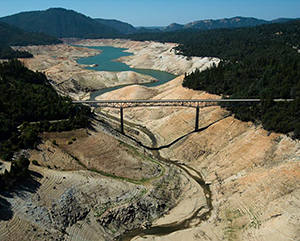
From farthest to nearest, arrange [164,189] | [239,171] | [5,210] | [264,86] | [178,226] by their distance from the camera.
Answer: [264,86], [239,171], [164,189], [178,226], [5,210]

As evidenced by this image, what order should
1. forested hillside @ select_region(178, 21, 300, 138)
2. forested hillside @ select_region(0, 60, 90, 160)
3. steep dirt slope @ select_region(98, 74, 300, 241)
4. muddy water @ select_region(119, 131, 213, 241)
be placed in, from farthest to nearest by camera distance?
forested hillside @ select_region(178, 21, 300, 138) < forested hillside @ select_region(0, 60, 90, 160) < muddy water @ select_region(119, 131, 213, 241) < steep dirt slope @ select_region(98, 74, 300, 241)

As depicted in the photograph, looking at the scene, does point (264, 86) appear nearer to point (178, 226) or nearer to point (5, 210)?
point (178, 226)

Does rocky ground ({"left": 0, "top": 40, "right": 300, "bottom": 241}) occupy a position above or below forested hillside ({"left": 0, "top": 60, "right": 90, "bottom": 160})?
below

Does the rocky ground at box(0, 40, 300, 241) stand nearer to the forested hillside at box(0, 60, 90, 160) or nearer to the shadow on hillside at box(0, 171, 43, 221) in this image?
the shadow on hillside at box(0, 171, 43, 221)

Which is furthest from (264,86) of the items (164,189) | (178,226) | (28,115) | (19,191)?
(19,191)

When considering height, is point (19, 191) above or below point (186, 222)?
above

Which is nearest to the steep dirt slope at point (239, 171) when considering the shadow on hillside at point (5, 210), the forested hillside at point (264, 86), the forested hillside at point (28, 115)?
the forested hillside at point (264, 86)

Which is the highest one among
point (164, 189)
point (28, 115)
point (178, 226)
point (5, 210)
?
point (28, 115)

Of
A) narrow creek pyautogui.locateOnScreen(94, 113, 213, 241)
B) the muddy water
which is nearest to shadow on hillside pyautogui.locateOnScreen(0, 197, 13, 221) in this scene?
→ narrow creek pyautogui.locateOnScreen(94, 113, 213, 241)

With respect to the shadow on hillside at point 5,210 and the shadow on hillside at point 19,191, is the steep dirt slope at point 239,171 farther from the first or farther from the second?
the shadow on hillside at point 5,210
